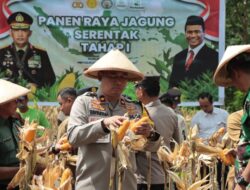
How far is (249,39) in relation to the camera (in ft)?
61.4

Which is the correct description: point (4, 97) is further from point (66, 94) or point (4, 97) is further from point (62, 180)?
point (66, 94)

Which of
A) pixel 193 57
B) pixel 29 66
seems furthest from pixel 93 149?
pixel 29 66

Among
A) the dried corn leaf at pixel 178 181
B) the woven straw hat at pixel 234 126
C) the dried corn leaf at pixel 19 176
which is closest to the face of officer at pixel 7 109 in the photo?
the dried corn leaf at pixel 19 176

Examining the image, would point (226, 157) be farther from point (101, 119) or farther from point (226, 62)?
point (226, 62)

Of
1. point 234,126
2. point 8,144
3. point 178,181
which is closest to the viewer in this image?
point 178,181

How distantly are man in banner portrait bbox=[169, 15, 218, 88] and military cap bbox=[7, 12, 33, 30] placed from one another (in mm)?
1922

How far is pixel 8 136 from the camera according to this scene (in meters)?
4.55

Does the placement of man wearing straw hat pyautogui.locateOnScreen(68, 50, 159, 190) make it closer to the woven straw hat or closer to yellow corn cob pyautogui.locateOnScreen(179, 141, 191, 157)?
yellow corn cob pyautogui.locateOnScreen(179, 141, 191, 157)

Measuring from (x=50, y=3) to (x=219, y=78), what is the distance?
5432 mm

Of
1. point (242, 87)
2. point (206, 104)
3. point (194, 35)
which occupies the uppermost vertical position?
point (194, 35)

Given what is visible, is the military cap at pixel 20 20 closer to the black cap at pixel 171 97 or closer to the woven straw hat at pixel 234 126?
the black cap at pixel 171 97

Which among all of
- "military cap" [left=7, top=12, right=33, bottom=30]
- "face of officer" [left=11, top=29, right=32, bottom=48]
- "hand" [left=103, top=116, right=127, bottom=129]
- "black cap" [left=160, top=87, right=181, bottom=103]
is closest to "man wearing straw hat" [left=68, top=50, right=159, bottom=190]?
"hand" [left=103, top=116, right=127, bottom=129]

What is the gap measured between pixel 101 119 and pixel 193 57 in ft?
15.7

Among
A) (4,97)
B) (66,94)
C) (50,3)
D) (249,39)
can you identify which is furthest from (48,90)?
(249,39)
